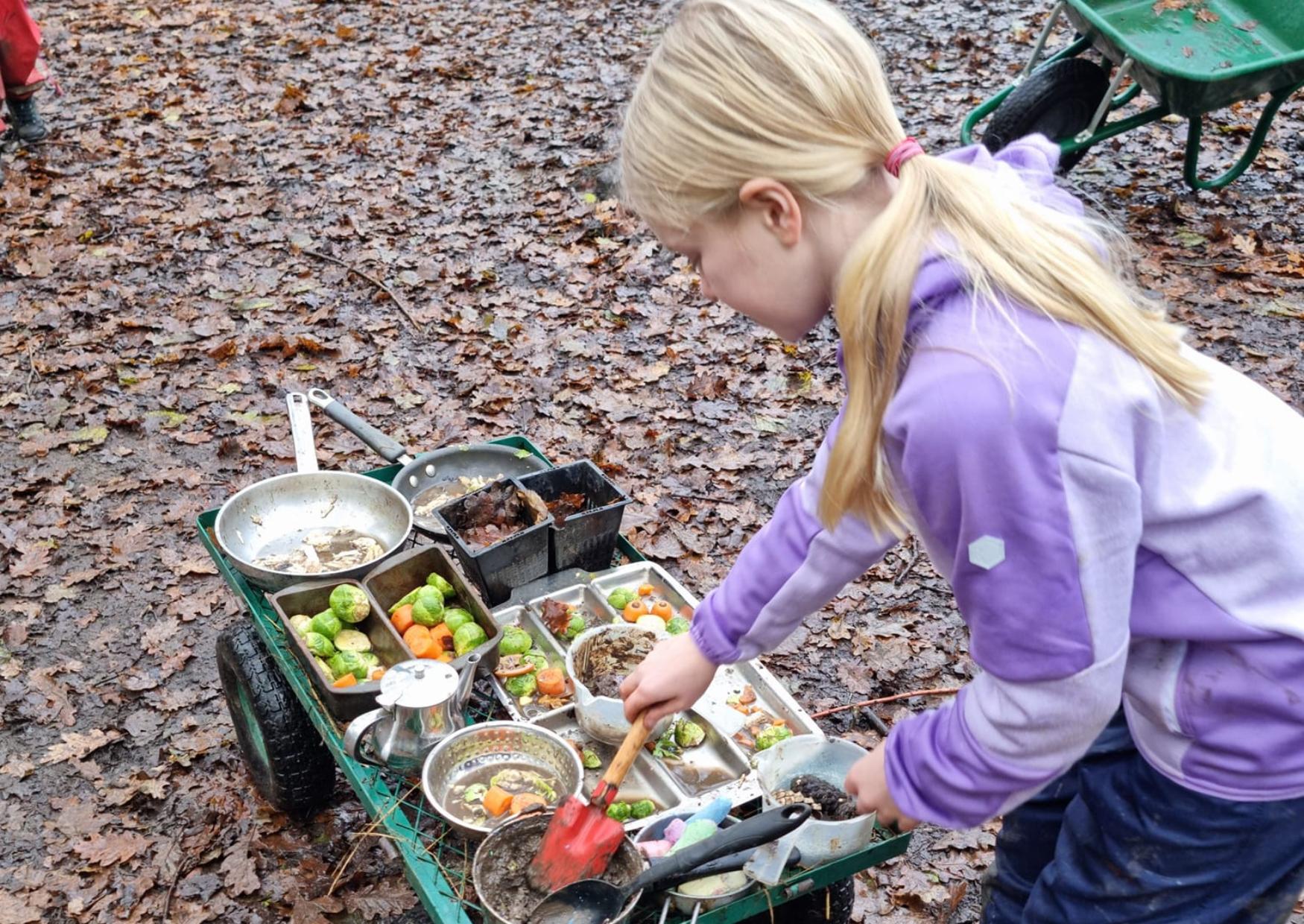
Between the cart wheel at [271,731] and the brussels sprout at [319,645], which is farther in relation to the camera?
the cart wheel at [271,731]

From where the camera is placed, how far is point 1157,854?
1.80 m

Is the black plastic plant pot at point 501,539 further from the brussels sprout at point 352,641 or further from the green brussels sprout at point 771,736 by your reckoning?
the green brussels sprout at point 771,736

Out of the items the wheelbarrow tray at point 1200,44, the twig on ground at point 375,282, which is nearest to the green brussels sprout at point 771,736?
the twig on ground at point 375,282

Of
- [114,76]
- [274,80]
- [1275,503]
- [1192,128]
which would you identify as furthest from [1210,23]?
[114,76]

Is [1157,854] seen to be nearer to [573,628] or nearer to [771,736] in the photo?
[771,736]

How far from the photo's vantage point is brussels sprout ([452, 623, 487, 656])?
2.75 metres

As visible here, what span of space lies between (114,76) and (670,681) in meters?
8.59

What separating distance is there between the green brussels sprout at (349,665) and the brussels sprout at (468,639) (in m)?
0.22

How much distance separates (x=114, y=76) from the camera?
8.74 metres

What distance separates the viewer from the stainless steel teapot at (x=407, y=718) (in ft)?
8.02

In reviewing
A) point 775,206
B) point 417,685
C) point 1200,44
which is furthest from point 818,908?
point 1200,44

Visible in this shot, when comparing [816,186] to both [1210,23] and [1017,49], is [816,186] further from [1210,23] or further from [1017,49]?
[1017,49]

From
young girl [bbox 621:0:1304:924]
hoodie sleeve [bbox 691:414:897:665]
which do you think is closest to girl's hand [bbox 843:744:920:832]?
young girl [bbox 621:0:1304:924]

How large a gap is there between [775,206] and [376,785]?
166 centimetres
